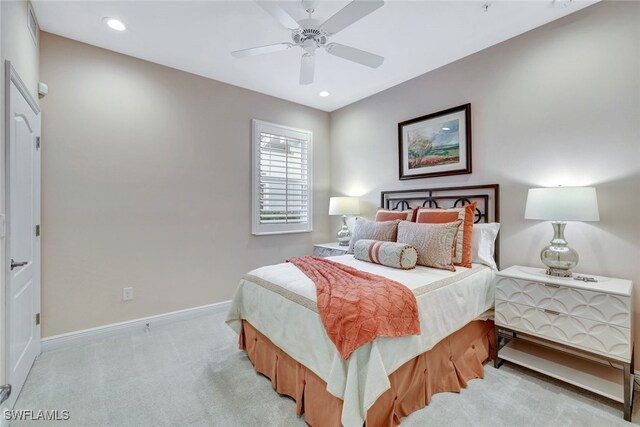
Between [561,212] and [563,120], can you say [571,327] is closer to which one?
[561,212]

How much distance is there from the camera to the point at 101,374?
2285 millimetres

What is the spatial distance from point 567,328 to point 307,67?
2.81 meters

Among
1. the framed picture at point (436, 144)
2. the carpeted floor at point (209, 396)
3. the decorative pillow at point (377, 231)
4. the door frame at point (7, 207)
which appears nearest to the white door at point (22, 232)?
the door frame at point (7, 207)

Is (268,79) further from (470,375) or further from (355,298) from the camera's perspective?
(470,375)

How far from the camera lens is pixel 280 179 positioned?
419cm

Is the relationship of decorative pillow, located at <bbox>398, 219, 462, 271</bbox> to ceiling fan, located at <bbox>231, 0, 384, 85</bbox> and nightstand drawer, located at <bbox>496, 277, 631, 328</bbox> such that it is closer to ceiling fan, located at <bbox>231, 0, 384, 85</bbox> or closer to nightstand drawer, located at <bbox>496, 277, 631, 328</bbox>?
nightstand drawer, located at <bbox>496, 277, 631, 328</bbox>

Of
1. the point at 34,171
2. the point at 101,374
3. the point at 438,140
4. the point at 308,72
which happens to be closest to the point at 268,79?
the point at 308,72

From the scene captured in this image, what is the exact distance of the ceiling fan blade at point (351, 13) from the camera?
1.76 metres

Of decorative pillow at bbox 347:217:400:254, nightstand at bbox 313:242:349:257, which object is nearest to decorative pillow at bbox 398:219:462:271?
decorative pillow at bbox 347:217:400:254

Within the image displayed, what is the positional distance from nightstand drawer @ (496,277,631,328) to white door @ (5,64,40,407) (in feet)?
11.2

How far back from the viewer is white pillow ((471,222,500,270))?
2662mm

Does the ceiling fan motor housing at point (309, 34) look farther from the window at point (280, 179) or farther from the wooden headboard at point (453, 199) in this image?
the wooden headboard at point (453, 199)

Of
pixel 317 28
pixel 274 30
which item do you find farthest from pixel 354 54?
pixel 274 30

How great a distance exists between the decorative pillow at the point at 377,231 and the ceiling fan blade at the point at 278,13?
1.92 meters
